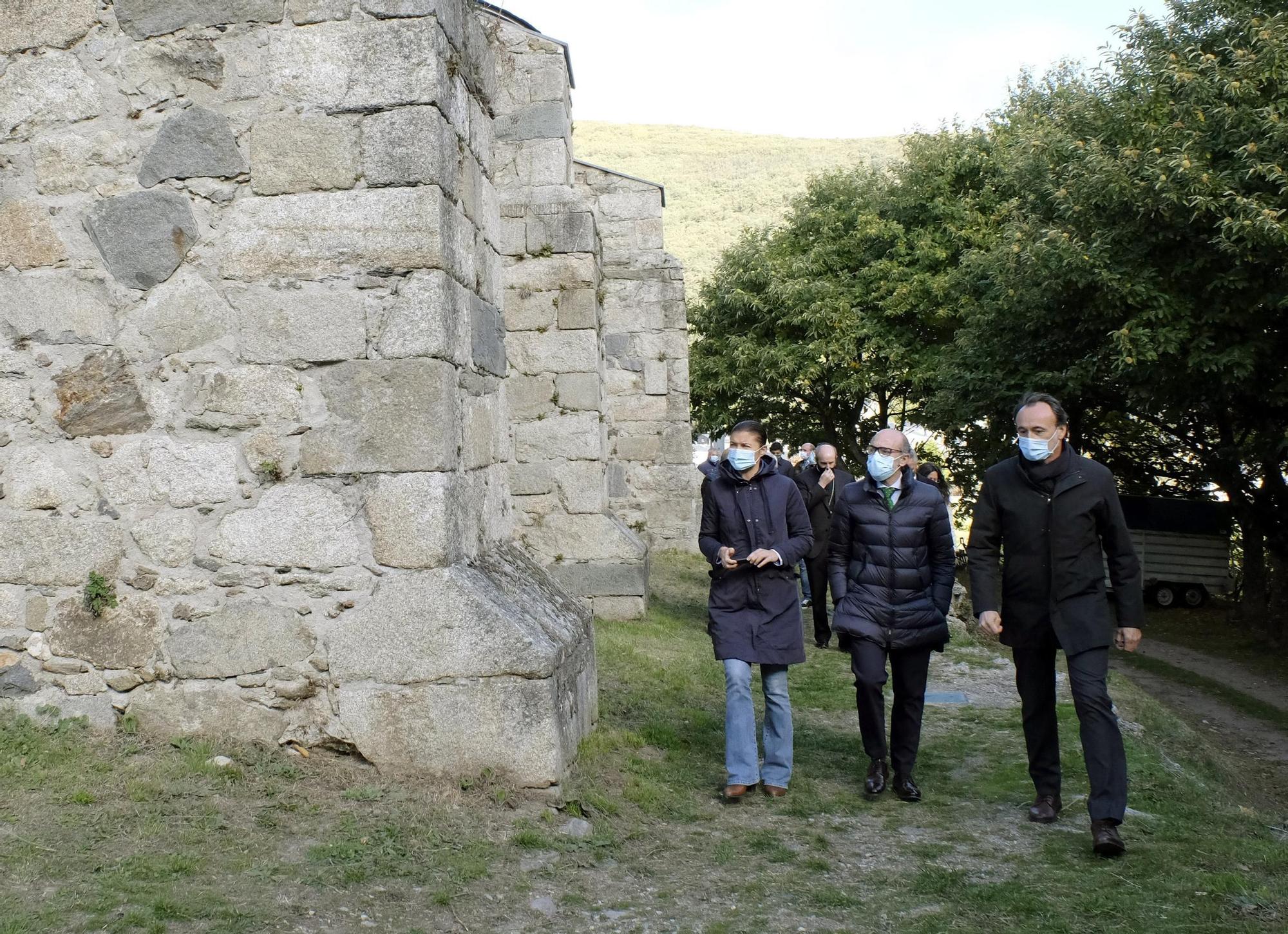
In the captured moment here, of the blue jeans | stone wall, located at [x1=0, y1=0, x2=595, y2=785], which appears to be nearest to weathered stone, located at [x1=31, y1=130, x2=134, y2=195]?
stone wall, located at [x1=0, y1=0, x2=595, y2=785]

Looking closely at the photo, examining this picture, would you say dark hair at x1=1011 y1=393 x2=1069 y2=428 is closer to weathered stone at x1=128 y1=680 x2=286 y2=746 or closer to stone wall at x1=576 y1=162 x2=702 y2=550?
weathered stone at x1=128 y1=680 x2=286 y2=746

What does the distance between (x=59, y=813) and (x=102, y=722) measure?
2.31 ft

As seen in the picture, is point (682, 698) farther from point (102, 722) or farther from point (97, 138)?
point (97, 138)

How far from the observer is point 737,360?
1176 inches

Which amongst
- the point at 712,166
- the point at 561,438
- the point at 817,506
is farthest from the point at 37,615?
the point at 712,166

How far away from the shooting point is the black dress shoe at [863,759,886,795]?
18.2ft

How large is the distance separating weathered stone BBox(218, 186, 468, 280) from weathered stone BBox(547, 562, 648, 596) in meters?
5.45

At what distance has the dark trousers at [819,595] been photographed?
10305 mm

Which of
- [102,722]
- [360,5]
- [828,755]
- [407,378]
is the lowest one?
[828,755]

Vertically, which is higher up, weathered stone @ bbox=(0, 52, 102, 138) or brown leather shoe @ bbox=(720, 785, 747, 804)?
weathered stone @ bbox=(0, 52, 102, 138)

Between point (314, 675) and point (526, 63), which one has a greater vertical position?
point (526, 63)

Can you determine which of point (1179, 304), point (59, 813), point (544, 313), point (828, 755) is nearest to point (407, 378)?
point (59, 813)

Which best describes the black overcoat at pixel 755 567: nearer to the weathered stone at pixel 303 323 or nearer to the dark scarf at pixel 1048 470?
the dark scarf at pixel 1048 470

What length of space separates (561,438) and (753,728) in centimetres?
494
